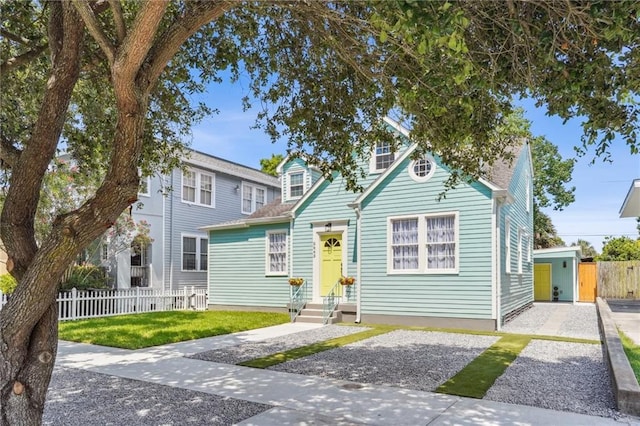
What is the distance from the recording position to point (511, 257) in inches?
583

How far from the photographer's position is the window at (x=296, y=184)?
18.0m

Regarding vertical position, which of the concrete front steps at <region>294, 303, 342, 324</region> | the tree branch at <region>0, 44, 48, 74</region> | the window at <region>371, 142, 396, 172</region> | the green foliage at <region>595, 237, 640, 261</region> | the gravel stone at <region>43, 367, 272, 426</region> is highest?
the window at <region>371, 142, 396, 172</region>

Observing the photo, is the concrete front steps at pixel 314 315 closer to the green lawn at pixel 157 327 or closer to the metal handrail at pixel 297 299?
the metal handrail at pixel 297 299

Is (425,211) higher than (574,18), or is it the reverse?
(574,18)

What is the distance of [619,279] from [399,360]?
67.1 ft

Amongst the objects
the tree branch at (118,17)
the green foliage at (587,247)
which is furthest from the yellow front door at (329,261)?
the green foliage at (587,247)

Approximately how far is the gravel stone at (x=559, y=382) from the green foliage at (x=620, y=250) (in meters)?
23.0

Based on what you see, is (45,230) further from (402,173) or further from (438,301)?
(438,301)

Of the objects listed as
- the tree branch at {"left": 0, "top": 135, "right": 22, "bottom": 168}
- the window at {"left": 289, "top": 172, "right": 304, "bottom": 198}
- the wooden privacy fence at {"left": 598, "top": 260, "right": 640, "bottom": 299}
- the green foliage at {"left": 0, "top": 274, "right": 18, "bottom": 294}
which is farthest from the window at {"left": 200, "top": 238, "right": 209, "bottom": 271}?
the wooden privacy fence at {"left": 598, "top": 260, "right": 640, "bottom": 299}

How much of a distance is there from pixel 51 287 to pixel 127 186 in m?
0.97

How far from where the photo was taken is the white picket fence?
1471 cm

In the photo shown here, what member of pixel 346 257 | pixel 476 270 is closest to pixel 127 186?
pixel 476 270

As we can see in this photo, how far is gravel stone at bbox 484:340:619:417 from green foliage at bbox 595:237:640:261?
22959 millimetres

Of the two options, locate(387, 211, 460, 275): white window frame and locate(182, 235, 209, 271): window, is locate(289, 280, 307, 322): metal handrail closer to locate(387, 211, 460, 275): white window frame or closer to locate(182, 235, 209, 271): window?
locate(387, 211, 460, 275): white window frame
